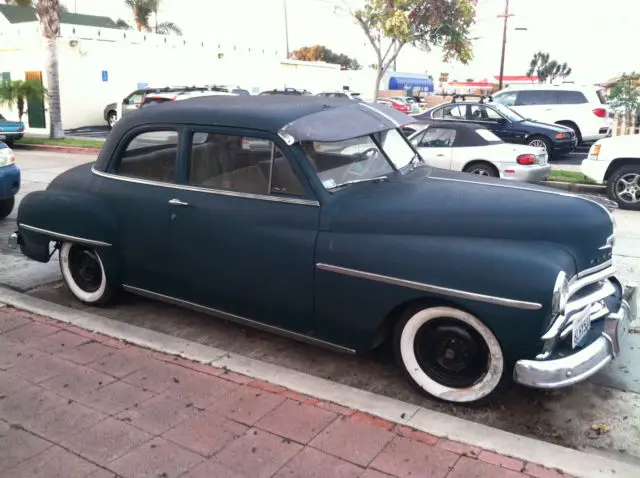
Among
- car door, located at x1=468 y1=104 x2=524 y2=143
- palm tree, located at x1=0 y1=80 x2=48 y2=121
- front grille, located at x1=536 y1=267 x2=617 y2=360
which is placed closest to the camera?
front grille, located at x1=536 y1=267 x2=617 y2=360

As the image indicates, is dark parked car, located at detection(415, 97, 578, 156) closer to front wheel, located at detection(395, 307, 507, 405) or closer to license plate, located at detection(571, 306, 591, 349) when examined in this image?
license plate, located at detection(571, 306, 591, 349)

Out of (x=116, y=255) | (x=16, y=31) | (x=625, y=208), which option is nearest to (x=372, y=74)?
(x=16, y=31)

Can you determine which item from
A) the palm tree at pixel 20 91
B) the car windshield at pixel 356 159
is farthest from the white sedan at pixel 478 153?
the palm tree at pixel 20 91

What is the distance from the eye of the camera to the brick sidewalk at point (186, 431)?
2986 mm

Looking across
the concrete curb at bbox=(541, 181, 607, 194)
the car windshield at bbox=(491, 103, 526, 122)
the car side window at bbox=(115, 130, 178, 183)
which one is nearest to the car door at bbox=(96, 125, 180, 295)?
the car side window at bbox=(115, 130, 178, 183)

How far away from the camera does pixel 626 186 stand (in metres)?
9.29

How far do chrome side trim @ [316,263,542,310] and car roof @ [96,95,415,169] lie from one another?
82 centimetres

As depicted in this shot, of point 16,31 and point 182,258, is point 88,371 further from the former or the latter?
point 16,31

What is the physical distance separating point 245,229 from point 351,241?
2.55 ft

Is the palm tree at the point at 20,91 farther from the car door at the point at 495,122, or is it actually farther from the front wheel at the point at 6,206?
the car door at the point at 495,122

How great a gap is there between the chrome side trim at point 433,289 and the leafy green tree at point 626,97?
15.2 m

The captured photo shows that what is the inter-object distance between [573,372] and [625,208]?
23.4 feet

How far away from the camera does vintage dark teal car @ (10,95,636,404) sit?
330 centimetres

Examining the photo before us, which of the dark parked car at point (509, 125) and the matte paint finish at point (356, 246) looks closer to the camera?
the matte paint finish at point (356, 246)
